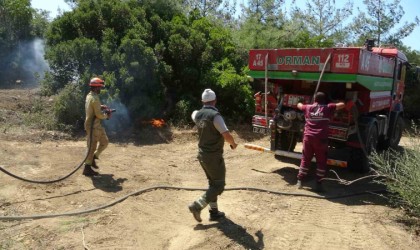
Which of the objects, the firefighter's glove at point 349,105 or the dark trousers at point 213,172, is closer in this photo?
the dark trousers at point 213,172

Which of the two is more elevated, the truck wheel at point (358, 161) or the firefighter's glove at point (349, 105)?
the firefighter's glove at point (349, 105)

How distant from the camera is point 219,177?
5031mm

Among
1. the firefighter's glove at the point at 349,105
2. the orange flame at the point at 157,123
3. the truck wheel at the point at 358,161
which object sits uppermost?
the firefighter's glove at the point at 349,105

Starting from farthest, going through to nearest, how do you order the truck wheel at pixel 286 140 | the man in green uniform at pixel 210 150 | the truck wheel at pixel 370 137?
1. the truck wheel at pixel 286 140
2. the truck wheel at pixel 370 137
3. the man in green uniform at pixel 210 150

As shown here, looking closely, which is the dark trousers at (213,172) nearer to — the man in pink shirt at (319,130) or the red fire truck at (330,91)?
the man in pink shirt at (319,130)

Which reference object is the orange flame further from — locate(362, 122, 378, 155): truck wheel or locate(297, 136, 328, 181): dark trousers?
locate(362, 122, 378, 155): truck wheel

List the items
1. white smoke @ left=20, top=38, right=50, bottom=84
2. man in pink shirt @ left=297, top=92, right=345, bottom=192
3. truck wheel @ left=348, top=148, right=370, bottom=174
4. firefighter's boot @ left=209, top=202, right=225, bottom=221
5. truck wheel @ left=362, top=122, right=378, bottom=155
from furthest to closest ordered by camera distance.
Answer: white smoke @ left=20, top=38, right=50, bottom=84
truck wheel @ left=348, top=148, right=370, bottom=174
truck wheel @ left=362, top=122, right=378, bottom=155
man in pink shirt @ left=297, top=92, right=345, bottom=192
firefighter's boot @ left=209, top=202, right=225, bottom=221

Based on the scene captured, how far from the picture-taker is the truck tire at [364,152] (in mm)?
7285

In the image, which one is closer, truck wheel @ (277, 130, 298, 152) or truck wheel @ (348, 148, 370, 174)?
truck wheel @ (348, 148, 370, 174)

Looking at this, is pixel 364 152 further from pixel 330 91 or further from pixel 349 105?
pixel 330 91

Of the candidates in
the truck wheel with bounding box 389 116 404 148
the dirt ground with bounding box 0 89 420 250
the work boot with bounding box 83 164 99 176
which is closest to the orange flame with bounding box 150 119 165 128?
the dirt ground with bounding box 0 89 420 250

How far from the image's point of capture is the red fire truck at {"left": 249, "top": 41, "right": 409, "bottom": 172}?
Answer: 21.7 ft

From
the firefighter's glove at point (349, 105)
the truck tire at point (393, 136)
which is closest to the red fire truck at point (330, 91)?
the firefighter's glove at point (349, 105)

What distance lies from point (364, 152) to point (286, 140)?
1563 millimetres
